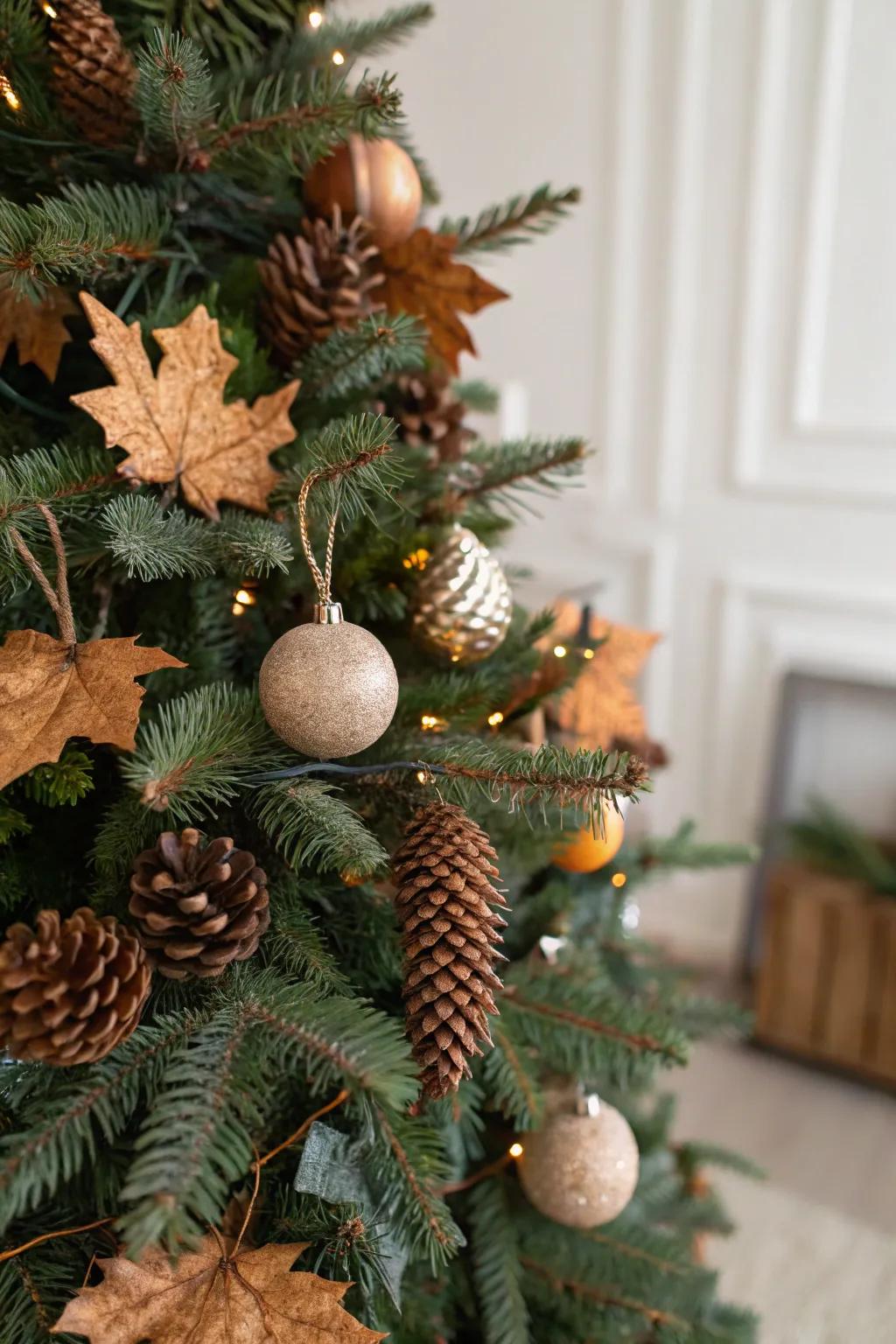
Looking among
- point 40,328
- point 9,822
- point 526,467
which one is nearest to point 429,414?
point 526,467

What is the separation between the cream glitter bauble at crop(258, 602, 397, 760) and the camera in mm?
352

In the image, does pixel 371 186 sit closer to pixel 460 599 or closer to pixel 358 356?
pixel 358 356

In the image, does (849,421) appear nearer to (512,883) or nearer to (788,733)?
(788,733)

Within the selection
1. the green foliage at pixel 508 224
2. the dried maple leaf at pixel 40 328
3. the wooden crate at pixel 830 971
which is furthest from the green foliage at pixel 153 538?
the wooden crate at pixel 830 971

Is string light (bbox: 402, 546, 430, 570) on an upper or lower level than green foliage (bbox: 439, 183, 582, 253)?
lower

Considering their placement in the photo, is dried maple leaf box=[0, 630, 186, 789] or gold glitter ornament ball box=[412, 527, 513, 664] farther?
gold glitter ornament ball box=[412, 527, 513, 664]

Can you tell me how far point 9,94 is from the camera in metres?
0.41

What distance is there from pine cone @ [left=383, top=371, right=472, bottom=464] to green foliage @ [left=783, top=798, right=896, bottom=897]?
41.7 inches

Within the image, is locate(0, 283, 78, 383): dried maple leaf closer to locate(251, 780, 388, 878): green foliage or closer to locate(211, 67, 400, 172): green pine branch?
locate(211, 67, 400, 172): green pine branch

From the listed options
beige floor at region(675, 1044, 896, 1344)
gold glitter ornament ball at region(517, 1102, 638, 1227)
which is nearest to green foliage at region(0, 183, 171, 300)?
gold glitter ornament ball at region(517, 1102, 638, 1227)

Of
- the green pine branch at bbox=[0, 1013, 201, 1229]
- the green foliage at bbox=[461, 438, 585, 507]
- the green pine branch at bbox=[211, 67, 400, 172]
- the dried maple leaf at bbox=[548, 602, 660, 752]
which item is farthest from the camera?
the dried maple leaf at bbox=[548, 602, 660, 752]

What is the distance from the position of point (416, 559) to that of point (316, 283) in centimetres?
14

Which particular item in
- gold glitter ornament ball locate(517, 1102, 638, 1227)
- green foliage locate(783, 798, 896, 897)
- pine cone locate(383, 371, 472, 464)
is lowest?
green foliage locate(783, 798, 896, 897)

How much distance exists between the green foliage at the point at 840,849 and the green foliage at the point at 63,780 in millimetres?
1229
